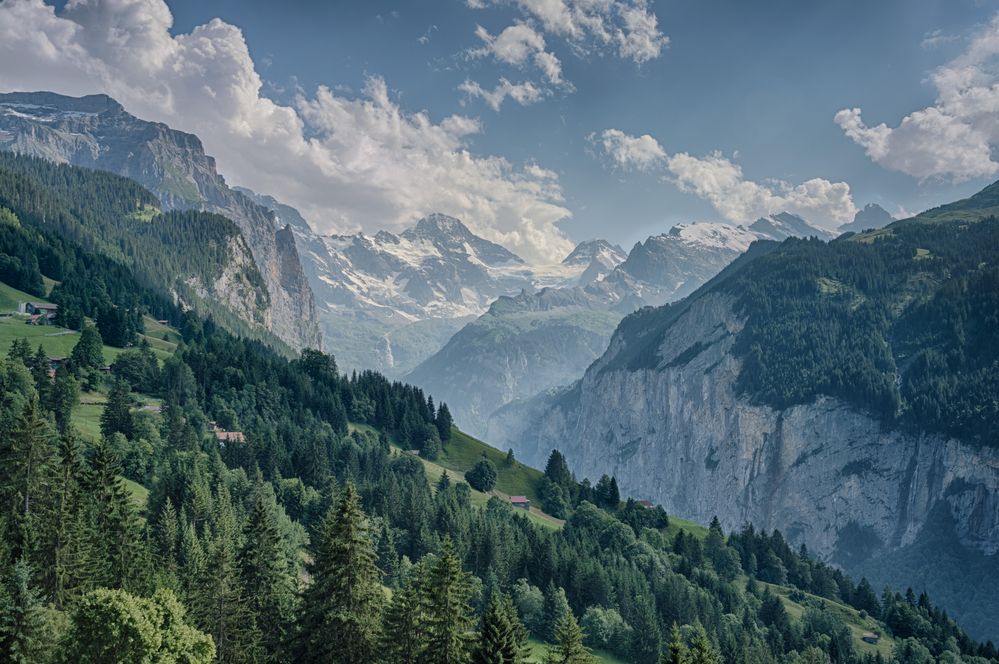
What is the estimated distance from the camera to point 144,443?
362ft

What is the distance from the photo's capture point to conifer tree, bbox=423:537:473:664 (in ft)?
152

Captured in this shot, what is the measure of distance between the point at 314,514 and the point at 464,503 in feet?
121

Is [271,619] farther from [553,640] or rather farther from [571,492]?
[571,492]

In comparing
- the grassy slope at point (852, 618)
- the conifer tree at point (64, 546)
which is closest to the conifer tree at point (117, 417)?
the conifer tree at point (64, 546)

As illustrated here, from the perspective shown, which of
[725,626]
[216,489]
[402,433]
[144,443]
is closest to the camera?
[216,489]

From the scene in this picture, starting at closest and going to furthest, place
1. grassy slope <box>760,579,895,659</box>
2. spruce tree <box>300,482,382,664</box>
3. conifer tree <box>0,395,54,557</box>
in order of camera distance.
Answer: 1. spruce tree <box>300,482,382,664</box>
2. conifer tree <box>0,395,54,557</box>
3. grassy slope <box>760,579,895,659</box>

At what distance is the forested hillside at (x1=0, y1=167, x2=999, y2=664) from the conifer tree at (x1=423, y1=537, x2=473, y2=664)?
0.39ft

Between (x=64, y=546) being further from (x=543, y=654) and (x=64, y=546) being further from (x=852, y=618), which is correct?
(x=852, y=618)

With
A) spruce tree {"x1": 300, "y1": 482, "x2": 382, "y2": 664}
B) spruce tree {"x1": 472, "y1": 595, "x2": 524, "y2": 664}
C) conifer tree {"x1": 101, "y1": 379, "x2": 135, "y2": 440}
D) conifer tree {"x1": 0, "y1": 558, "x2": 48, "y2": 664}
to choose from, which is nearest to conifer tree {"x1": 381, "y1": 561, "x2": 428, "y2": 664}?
spruce tree {"x1": 300, "y1": 482, "x2": 382, "y2": 664}

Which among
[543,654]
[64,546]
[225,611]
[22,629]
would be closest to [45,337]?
[64,546]

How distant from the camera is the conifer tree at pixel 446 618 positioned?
46.2 metres

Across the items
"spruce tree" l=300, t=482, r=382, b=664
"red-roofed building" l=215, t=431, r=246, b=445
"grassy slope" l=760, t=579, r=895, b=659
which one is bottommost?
"grassy slope" l=760, t=579, r=895, b=659

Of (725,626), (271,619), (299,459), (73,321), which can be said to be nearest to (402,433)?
(299,459)

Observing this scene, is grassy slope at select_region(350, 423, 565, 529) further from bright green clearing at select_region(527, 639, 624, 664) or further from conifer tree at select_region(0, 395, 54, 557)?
conifer tree at select_region(0, 395, 54, 557)
